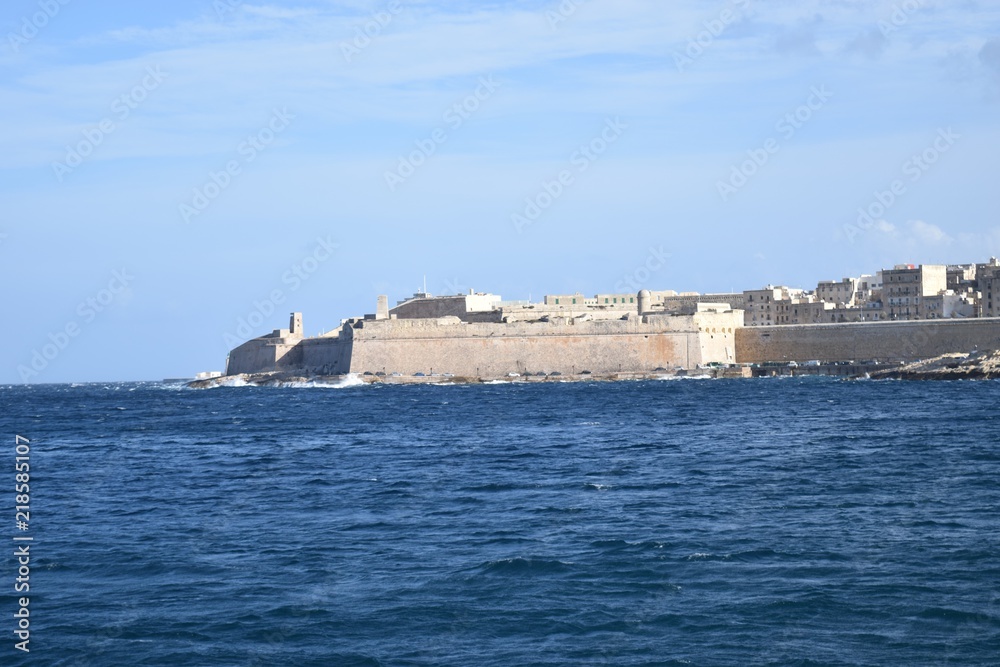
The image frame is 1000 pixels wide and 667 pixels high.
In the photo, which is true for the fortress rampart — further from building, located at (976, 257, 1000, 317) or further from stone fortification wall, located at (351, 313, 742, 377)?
building, located at (976, 257, 1000, 317)

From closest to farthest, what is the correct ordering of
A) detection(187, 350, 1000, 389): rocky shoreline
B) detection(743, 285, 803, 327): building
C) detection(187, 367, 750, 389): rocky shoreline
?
detection(187, 350, 1000, 389): rocky shoreline → detection(187, 367, 750, 389): rocky shoreline → detection(743, 285, 803, 327): building

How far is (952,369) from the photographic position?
162ft

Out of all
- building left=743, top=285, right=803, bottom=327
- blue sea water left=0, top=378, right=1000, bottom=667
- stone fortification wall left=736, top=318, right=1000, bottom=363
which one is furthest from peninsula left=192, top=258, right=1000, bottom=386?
blue sea water left=0, top=378, right=1000, bottom=667

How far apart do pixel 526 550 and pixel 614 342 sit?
45143 mm

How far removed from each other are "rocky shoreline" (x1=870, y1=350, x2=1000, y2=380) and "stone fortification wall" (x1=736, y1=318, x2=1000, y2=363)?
1.32 meters

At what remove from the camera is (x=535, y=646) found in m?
9.90

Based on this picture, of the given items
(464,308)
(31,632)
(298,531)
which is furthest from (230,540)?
(464,308)

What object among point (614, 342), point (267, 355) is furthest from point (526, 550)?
point (267, 355)

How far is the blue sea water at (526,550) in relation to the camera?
9.99 metres

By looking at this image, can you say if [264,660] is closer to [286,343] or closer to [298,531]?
[298,531]

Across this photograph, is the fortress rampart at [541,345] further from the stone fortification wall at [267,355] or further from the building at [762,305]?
the building at [762,305]

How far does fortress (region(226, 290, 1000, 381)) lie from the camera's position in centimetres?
5675

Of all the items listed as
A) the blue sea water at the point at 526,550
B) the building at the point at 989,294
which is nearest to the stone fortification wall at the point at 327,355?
the building at the point at 989,294

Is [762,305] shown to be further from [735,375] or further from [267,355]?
[267,355]
